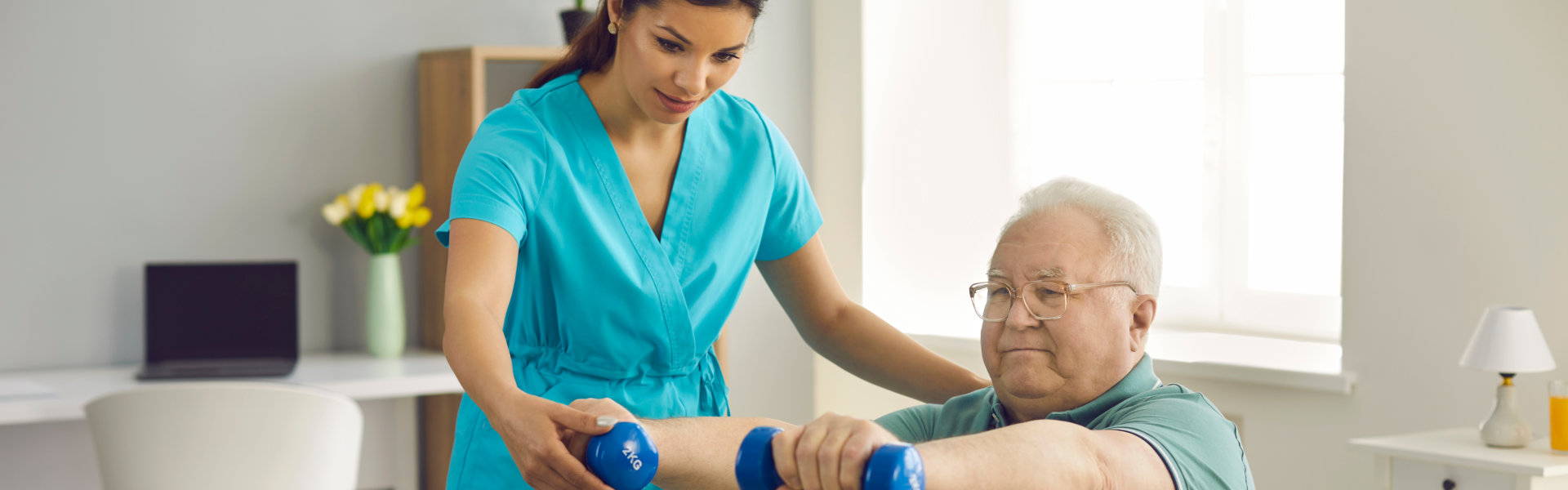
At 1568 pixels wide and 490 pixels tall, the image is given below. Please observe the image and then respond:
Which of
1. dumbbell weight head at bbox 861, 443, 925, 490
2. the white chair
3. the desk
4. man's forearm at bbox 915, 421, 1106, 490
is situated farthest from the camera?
the desk

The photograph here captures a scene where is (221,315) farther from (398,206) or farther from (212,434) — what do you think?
(212,434)

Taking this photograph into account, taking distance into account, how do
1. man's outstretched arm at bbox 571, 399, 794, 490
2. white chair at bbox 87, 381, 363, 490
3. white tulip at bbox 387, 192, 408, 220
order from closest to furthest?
man's outstretched arm at bbox 571, 399, 794, 490
white chair at bbox 87, 381, 363, 490
white tulip at bbox 387, 192, 408, 220

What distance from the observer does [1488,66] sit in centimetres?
264

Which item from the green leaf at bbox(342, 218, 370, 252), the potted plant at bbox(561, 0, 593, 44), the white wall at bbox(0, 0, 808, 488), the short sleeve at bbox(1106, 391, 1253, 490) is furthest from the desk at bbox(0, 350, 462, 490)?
the short sleeve at bbox(1106, 391, 1253, 490)

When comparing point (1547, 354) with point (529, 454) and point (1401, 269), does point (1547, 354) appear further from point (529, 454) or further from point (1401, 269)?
point (529, 454)

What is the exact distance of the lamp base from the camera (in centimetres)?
243

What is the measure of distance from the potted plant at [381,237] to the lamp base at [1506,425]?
8.05 feet

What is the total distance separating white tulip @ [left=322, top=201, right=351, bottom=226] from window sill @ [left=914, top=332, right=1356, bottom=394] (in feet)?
6.84

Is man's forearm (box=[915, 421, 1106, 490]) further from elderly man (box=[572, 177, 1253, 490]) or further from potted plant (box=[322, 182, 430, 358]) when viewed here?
potted plant (box=[322, 182, 430, 358])

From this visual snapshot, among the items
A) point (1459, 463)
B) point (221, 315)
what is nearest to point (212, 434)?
point (221, 315)

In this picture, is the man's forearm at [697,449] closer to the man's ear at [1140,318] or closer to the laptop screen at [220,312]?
the man's ear at [1140,318]

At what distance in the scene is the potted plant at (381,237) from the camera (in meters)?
3.35

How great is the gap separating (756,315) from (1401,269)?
6.16 ft

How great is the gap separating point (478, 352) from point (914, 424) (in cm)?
54
